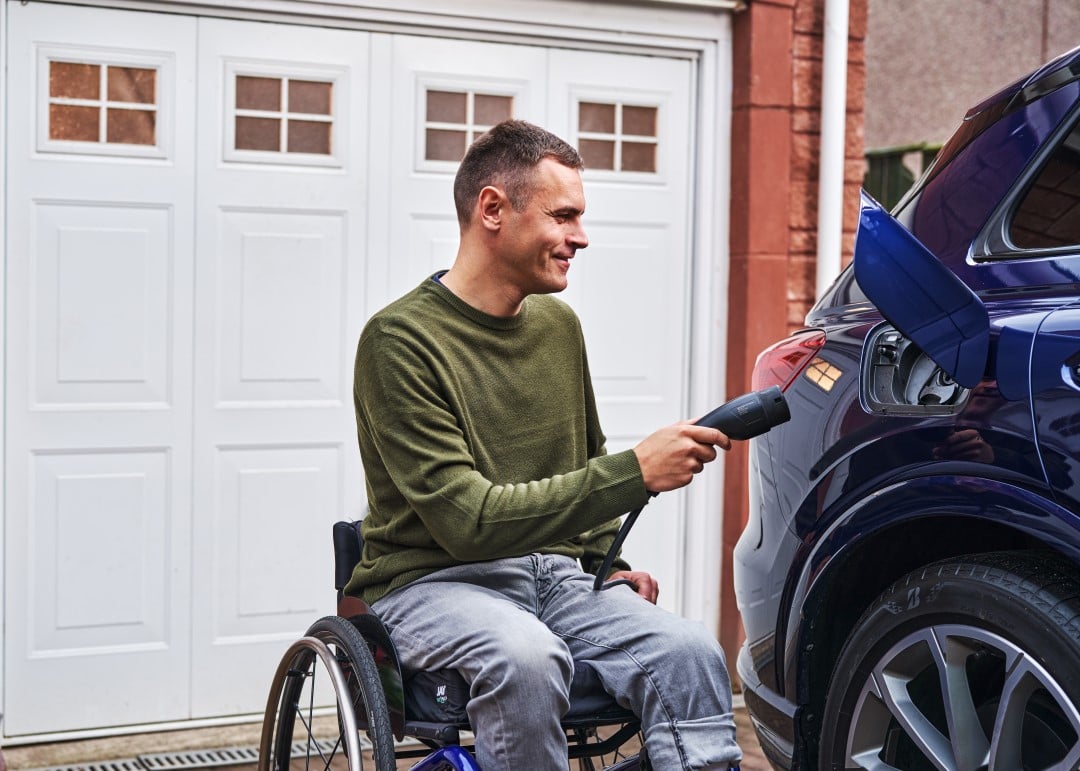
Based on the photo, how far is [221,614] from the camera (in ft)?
16.6

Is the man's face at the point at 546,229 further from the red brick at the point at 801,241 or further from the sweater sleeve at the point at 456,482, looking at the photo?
the red brick at the point at 801,241

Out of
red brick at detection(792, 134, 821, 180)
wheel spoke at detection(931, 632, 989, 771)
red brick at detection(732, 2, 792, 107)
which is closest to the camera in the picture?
wheel spoke at detection(931, 632, 989, 771)

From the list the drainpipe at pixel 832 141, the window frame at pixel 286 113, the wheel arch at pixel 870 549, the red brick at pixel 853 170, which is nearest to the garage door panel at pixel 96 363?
the window frame at pixel 286 113

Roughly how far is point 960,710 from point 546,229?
48.9 inches

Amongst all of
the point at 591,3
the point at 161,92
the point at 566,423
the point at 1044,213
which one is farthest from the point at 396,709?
the point at 591,3

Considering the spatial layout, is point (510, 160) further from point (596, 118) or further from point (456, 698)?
point (596, 118)

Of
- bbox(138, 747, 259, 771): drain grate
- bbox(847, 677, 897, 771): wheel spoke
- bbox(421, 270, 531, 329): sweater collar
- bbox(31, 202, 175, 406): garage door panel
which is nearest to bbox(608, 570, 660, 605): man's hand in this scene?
bbox(421, 270, 531, 329): sweater collar

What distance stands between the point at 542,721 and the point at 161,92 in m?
3.00

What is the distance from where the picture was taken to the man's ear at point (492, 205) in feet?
9.89

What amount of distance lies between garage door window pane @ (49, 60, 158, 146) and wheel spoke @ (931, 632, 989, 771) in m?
3.41

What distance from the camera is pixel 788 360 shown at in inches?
112

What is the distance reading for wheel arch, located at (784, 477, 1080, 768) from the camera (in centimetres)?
233

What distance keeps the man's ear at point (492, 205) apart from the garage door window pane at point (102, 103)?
2.24 meters

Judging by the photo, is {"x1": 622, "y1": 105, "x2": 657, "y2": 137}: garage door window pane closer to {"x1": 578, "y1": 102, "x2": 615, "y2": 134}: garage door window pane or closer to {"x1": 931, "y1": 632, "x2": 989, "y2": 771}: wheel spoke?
{"x1": 578, "y1": 102, "x2": 615, "y2": 134}: garage door window pane
